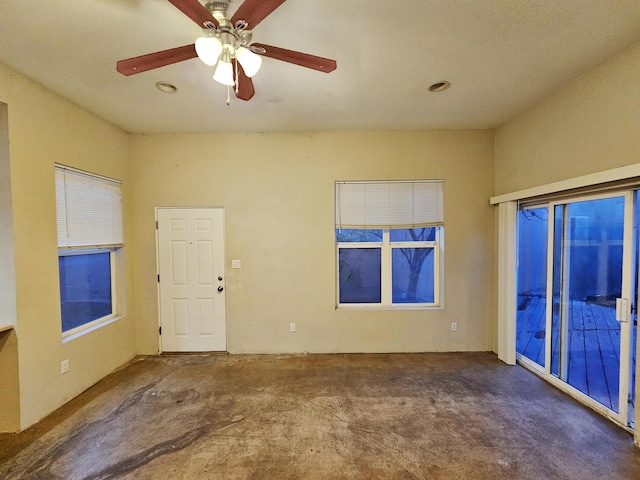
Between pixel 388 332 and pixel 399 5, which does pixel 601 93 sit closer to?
pixel 399 5

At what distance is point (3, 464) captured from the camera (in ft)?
5.88

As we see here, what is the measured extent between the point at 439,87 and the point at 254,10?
5.98 ft

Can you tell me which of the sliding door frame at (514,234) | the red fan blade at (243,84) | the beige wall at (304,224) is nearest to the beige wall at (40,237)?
the beige wall at (304,224)

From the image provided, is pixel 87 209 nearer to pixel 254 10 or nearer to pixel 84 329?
pixel 84 329

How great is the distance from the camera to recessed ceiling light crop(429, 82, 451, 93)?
2312mm

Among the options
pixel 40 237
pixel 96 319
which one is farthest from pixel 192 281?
pixel 40 237

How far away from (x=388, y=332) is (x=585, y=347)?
1.85 metres

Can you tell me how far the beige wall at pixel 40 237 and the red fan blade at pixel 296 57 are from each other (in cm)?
216

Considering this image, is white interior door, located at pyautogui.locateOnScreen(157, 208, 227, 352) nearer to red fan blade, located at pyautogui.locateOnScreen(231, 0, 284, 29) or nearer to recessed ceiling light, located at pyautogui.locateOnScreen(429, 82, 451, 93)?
red fan blade, located at pyautogui.locateOnScreen(231, 0, 284, 29)

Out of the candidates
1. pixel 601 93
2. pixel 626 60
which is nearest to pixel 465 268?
pixel 601 93

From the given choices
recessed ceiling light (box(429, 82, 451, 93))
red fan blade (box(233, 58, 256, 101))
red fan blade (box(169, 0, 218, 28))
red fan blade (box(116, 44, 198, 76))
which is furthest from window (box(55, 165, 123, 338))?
recessed ceiling light (box(429, 82, 451, 93))

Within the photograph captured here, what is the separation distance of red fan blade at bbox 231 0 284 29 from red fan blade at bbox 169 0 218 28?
0.12 meters

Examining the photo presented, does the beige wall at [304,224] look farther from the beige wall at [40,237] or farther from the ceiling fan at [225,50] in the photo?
the ceiling fan at [225,50]

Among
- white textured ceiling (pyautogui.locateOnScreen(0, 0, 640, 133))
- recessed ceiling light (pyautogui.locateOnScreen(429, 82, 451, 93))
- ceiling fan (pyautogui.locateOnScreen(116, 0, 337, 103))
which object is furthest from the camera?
recessed ceiling light (pyautogui.locateOnScreen(429, 82, 451, 93))
